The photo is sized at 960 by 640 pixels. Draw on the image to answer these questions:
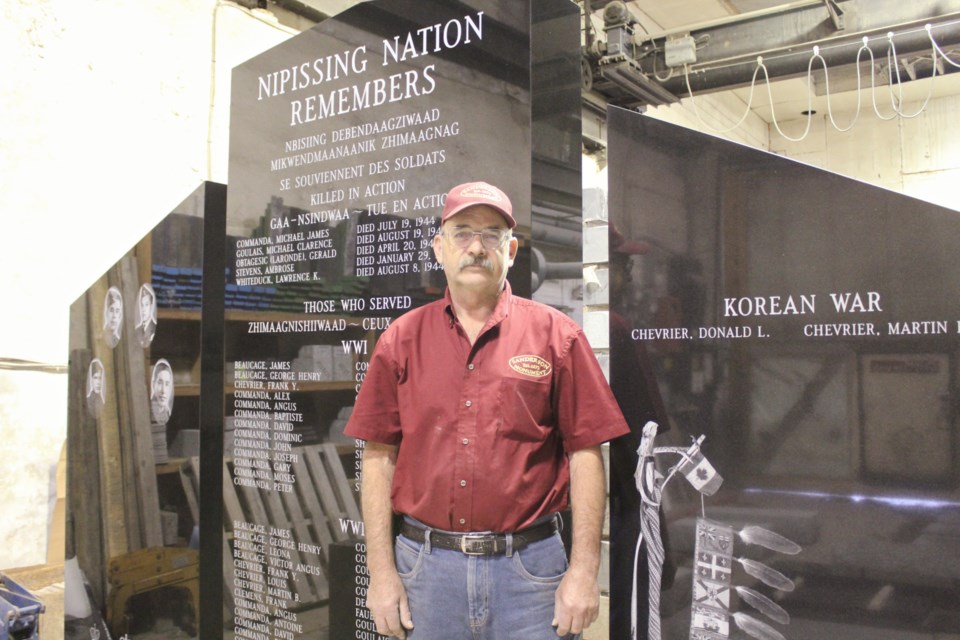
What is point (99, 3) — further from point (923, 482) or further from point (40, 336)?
point (923, 482)

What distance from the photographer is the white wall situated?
3590 millimetres

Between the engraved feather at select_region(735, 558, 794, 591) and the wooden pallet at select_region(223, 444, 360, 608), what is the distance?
4.17 feet

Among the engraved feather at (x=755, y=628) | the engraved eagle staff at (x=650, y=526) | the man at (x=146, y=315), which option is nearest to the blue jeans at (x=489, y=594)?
the engraved eagle staff at (x=650, y=526)

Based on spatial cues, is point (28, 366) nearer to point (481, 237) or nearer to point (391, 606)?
point (391, 606)

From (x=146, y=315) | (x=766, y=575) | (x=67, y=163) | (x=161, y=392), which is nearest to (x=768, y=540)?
(x=766, y=575)

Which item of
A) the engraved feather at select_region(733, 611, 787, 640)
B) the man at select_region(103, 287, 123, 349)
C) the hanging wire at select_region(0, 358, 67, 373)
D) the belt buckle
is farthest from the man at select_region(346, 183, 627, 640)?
the hanging wire at select_region(0, 358, 67, 373)

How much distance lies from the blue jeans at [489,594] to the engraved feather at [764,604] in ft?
1.28

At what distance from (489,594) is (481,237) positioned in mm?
824

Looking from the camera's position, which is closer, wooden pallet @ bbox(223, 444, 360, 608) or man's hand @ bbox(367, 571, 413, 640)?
man's hand @ bbox(367, 571, 413, 640)

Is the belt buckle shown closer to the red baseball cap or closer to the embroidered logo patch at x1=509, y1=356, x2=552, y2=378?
the embroidered logo patch at x1=509, y1=356, x2=552, y2=378

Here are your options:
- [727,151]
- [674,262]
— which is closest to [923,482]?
[674,262]

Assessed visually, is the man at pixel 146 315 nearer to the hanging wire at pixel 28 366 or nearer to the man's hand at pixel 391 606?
the hanging wire at pixel 28 366

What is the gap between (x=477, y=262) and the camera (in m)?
1.84

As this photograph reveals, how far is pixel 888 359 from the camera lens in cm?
158
